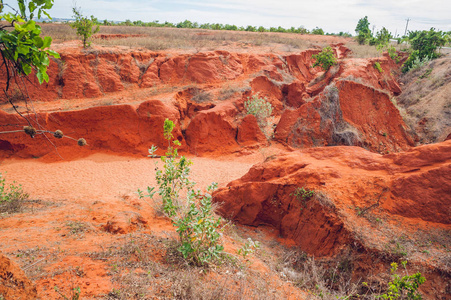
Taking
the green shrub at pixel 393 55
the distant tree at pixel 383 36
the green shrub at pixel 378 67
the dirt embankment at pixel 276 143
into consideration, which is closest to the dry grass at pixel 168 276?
the dirt embankment at pixel 276 143

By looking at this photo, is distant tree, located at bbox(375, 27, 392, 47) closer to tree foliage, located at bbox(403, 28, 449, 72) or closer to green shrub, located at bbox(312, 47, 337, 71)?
tree foliage, located at bbox(403, 28, 449, 72)

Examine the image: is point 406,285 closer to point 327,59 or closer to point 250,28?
point 327,59

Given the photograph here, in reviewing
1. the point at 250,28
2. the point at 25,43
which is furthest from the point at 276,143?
the point at 250,28

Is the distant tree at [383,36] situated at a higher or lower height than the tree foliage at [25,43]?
higher

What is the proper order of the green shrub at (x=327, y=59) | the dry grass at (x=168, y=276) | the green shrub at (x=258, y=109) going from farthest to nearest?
the green shrub at (x=327, y=59) → the green shrub at (x=258, y=109) → the dry grass at (x=168, y=276)

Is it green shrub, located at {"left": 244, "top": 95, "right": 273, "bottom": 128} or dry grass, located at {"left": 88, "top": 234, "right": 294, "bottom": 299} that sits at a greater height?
green shrub, located at {"left": 244, "top": 95, "right": 273, "bottom": 128}

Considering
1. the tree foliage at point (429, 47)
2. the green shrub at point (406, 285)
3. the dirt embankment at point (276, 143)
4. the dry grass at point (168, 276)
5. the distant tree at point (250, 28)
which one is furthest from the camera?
the distant tree at point (250, 28)

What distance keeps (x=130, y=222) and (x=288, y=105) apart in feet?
45.7

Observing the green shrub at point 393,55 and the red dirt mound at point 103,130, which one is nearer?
the red dirt mound at point 103,130

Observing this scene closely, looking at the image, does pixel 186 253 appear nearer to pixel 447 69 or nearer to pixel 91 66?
pixel 91 66

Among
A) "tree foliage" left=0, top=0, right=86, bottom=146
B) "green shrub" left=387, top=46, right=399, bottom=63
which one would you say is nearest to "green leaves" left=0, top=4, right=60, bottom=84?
"tree foliage" left=0, top=0, right=86, bottom=146

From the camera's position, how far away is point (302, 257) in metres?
4.45

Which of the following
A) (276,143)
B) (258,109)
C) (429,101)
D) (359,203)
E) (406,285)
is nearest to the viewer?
(406,285)

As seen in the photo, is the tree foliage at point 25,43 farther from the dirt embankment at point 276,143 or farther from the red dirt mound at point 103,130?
the red dirt mound at point 103,130
